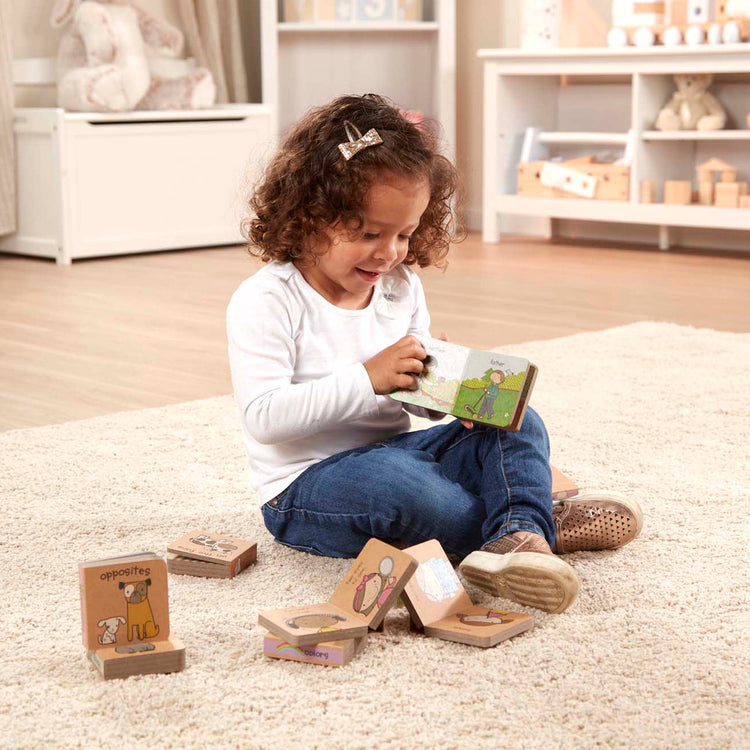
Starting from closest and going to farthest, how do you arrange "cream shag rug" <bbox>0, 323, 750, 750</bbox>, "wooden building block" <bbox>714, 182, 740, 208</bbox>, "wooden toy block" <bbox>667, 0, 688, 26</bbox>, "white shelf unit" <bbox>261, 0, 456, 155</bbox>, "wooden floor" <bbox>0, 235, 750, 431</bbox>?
"cream shag rug" <bbox>0, 323, 750, 750</bbox> → "wooden floor" <bbox>0, 235, 750, 431</bbox> → "wooden building block" <bbox>714, 182, 740, 208</bbox> → "wooden toy block" <bbox>667, 0, 688, 26</bbox> → "white shelf unit" <bbox>261, 0, 456, 155</bbox>

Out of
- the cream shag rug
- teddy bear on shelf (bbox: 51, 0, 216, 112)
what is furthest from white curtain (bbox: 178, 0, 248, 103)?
the cream shag rug

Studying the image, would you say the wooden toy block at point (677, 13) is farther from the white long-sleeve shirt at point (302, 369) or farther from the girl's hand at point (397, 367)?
the girl's hand at point (397, 367)

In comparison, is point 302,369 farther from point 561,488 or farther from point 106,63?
point 106,63

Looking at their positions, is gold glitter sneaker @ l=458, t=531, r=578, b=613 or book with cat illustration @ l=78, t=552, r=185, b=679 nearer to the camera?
book with cat illustration @ l=78, t=552, r=185, b=679

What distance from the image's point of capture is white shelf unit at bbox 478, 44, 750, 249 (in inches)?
148

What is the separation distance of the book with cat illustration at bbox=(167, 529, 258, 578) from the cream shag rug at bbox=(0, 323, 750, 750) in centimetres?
1

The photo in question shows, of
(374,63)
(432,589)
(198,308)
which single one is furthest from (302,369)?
(374,63)

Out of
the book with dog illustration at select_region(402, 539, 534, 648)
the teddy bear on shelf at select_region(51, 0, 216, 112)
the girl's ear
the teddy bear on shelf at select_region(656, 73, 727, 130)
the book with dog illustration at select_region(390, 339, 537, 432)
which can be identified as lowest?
the book with dog illustration at select_region(402, 539, 534, 648)

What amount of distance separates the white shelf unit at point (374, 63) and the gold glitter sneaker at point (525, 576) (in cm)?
342

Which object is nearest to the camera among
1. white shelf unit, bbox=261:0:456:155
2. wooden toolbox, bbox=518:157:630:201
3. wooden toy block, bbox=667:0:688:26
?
wooden toy block, bbox=667:0:688:26

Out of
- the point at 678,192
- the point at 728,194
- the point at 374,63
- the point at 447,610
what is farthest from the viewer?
the point at 374,63

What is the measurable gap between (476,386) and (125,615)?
43 centimetres

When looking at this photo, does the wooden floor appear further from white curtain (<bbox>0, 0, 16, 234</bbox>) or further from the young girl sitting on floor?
the young girl sitting on floor

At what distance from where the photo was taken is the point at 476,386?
123 cm
